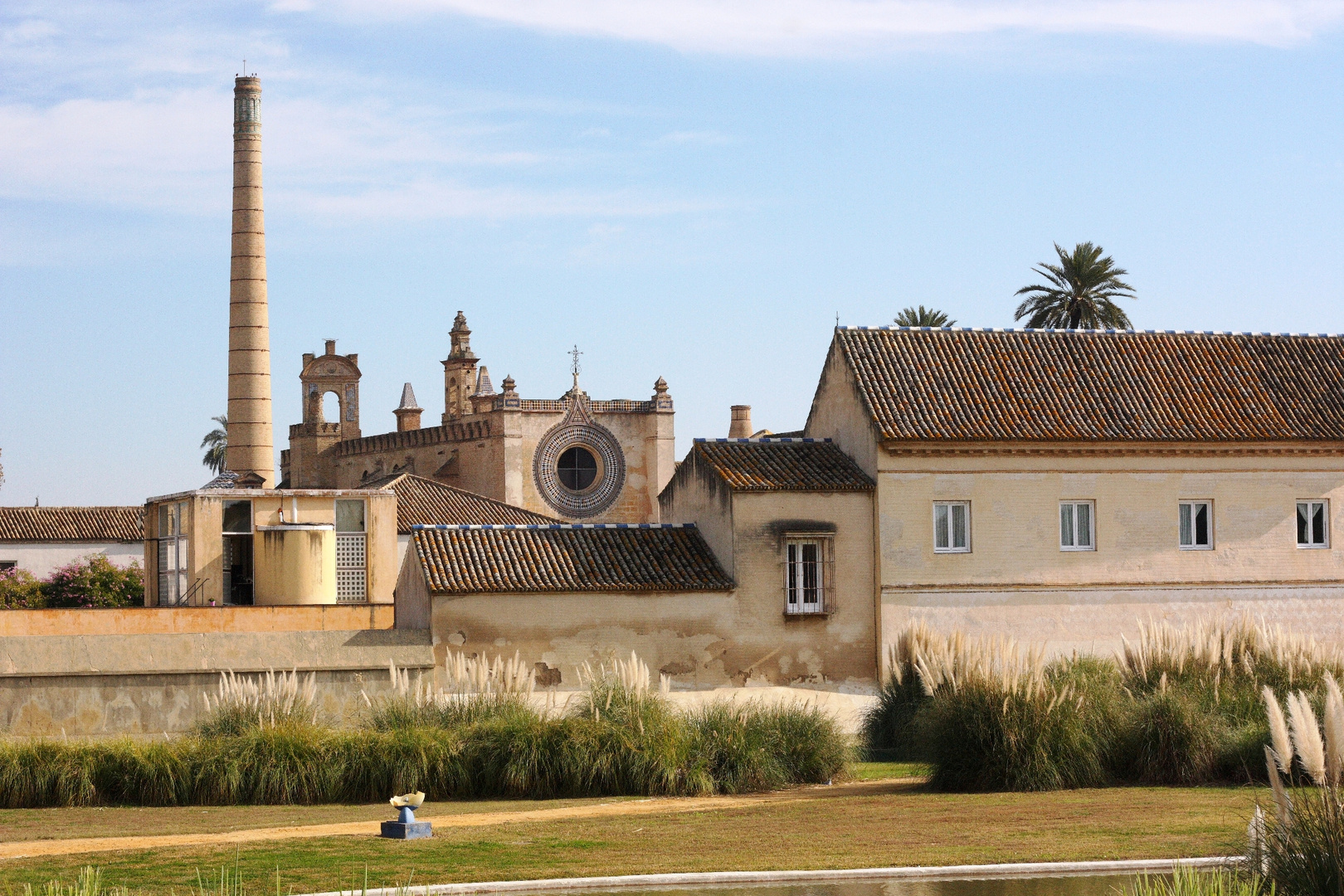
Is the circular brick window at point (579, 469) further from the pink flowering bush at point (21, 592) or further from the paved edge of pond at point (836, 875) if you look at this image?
the paved edge of pond at point (836, 875)

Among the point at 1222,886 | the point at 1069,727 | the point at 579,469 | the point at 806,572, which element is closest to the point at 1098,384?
the point at 806,572

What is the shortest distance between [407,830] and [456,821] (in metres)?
1.56

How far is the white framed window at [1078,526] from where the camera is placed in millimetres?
30500

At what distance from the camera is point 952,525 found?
30.1 m

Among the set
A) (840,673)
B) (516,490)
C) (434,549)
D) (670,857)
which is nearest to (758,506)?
(840,673)

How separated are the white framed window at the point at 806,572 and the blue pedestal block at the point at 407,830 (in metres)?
15.1

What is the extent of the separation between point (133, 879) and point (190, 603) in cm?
A: 2443

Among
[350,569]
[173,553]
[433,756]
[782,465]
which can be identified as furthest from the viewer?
[173,553]

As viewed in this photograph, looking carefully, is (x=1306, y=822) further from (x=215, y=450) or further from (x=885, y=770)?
(x=215, y=450)

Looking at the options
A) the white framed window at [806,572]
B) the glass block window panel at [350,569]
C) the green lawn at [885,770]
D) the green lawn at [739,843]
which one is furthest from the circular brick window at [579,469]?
A: the green lawn at [739,843]

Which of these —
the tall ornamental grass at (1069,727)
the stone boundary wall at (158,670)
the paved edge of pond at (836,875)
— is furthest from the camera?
the stone boundary wall at (158,670)

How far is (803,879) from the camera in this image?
1288 cm

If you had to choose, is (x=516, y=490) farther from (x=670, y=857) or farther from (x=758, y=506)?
(x=670, y=857)

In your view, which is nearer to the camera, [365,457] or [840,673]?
[840,673]
